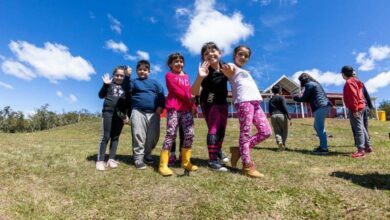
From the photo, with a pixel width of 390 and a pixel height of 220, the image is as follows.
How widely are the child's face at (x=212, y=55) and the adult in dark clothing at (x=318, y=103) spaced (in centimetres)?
423

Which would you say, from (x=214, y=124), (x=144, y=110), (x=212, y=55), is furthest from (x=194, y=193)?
(x=212, y=55)

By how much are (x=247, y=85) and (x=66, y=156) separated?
14.8ft

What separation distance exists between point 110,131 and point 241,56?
303 cm

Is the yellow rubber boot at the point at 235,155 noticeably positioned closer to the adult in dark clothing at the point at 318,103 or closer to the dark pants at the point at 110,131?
the dark pants at the point at 110,131

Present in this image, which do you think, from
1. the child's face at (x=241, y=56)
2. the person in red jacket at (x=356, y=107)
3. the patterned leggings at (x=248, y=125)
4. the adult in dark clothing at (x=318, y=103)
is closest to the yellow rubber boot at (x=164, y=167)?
the patterned leggings at (x=248, y=125)

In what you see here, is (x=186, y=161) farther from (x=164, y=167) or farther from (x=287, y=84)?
(x=287, y=84)

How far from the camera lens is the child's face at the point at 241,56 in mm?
5410

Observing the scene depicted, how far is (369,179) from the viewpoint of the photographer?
194 inches

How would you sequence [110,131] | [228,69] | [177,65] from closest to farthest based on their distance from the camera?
[228,69]
[177,65]
[110,131]

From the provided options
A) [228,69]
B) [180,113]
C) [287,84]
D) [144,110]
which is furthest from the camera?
[287,84]

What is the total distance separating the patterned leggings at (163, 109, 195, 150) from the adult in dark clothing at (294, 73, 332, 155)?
14.0ft

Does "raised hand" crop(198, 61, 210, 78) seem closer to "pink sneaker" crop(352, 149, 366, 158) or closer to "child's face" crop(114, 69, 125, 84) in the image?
"child's face" crop(114, 69, 125, 84)

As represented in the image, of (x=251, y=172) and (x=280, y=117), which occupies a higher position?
(x=280, y=117)

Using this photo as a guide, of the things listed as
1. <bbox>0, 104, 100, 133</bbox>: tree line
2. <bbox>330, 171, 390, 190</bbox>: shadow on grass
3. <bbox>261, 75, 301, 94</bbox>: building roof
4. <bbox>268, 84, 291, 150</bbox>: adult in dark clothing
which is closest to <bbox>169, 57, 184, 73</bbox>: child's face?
<bbox>330, 171, 390, 190</bbox>: shadow on grass
